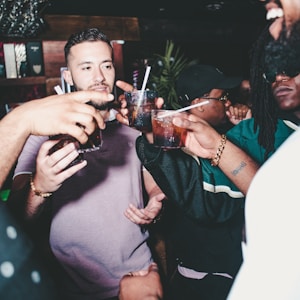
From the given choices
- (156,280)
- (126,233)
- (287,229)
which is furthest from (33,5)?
(287,229)

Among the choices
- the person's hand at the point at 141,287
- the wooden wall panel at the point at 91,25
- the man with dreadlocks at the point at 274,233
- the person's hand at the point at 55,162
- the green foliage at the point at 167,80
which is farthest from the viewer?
the green foliage at the point at 167,80

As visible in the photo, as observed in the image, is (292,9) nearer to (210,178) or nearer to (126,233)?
(210,178)

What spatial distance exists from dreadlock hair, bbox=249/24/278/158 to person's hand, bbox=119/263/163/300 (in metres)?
0.97

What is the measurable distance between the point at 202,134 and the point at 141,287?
0.86 m

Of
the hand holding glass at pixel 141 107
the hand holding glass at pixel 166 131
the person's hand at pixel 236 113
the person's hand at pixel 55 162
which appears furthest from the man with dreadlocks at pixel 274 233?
the person's hand at pixel 236 113

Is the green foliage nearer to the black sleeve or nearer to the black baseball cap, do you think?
the black baseball cap

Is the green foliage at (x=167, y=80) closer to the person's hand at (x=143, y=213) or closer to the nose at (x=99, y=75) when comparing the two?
the nose at (x=99, y=75)

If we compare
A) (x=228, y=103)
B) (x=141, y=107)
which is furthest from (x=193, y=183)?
(x=228, y=103)

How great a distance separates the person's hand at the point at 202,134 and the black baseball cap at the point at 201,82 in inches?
59.0

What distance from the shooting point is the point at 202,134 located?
1.52 metres

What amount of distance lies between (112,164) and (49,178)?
68cm

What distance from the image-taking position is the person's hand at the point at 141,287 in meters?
1.59

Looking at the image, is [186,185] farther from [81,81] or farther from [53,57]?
[53,57]

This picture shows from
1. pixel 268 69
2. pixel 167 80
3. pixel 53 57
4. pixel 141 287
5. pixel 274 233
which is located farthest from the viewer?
pixel 167 80
